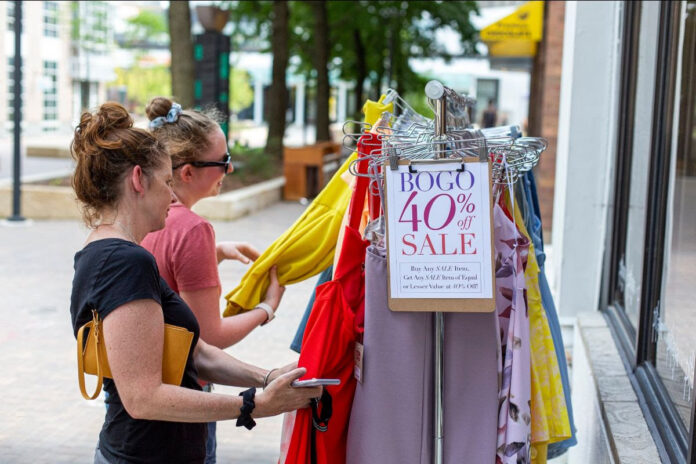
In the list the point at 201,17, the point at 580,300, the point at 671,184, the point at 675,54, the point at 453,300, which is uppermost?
the point at 201,17

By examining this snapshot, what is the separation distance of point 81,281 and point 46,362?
446 centimetres

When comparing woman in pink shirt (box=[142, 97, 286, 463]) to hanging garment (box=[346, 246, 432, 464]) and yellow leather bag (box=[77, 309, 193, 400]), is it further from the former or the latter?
yellow leather bag (box=[77, 309, 193, 400])

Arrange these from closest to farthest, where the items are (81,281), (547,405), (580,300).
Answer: (81,281), (547,405), (580,300)

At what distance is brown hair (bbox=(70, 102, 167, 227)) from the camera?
7.66 ft

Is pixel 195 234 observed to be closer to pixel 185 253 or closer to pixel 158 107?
pixel 185 253

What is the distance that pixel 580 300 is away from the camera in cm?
595

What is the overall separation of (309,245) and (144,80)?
54559 mm

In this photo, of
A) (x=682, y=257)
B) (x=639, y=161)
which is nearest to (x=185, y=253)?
(x=682, y=257)

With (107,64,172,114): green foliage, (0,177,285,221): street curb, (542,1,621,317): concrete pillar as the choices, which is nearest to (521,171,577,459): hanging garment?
(542,1,621,317): concrete pillar

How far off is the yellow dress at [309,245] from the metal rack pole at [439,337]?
54cm

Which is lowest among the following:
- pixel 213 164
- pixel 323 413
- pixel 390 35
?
pixel 323 413

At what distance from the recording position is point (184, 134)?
310 centimetres

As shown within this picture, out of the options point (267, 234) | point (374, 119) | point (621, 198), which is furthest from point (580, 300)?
point (267, 234)

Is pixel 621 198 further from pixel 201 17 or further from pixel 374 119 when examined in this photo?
pixel 201 17
